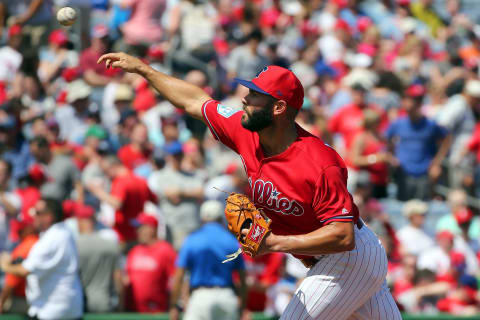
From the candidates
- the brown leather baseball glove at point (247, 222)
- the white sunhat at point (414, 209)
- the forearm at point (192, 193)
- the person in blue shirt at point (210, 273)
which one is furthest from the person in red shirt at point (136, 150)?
the brown leather baseball glove at point (247, 222)

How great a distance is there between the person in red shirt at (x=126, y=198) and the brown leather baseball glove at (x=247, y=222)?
4.73 m

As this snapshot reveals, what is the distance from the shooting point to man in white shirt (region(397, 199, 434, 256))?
35.7ft

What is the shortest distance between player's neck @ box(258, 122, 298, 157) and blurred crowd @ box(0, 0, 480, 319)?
3.44 metres

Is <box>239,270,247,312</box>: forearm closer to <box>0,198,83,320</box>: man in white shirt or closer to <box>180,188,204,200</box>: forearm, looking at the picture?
<box>0,198,83,320</box>: man in white shirt

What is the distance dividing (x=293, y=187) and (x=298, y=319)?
84 centimetres

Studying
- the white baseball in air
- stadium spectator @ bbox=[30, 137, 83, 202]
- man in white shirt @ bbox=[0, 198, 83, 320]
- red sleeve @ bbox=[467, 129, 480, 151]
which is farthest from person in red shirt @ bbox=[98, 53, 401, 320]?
red sleeve @ bbox=[467, 129, 480, 151]

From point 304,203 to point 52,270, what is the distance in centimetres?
380

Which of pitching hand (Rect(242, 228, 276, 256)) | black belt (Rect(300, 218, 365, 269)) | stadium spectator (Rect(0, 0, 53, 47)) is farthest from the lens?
stadium spectator (Rect(0, 0, 53, 47))


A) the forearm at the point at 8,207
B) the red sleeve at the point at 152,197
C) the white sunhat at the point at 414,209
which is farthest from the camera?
the white sunhat at the point at 414,209

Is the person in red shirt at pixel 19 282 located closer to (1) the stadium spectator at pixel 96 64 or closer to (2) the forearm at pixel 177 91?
(2) the forearm at pixel 177 91

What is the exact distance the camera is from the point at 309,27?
1580cm

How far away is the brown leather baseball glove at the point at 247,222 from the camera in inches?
206

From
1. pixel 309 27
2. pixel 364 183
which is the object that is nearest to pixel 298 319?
pixel 364 183

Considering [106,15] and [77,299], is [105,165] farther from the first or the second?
[106,15]
